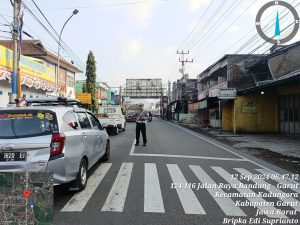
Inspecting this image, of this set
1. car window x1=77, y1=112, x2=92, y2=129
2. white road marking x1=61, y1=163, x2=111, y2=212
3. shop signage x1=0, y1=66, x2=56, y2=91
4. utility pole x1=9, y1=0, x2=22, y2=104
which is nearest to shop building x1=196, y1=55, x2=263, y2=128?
Answer: shop signage x1=0, y1=66, x2=56, y2=91

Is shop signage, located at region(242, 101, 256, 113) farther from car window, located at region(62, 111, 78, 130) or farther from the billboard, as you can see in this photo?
the billboard

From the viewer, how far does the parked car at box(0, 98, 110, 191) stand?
584 cm

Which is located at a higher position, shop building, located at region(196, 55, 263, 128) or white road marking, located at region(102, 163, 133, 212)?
shop building, located at region(196, 55, 263, 128)

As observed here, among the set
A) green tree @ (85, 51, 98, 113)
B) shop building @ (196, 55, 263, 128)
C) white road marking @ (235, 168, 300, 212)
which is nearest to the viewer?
white road marking @ (235, 168, 300, 212)

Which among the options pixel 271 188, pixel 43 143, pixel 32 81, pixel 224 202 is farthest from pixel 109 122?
pixel 224 202

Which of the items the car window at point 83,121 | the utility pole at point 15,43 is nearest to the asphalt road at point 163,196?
the car window at point 83,121

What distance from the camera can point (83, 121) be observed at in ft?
25.9

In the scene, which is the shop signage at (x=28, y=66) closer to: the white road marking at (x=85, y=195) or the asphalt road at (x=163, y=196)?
the asphalt road at (x=163, y=196)

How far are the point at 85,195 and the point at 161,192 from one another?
152 centimetres

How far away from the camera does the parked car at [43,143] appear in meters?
5.84

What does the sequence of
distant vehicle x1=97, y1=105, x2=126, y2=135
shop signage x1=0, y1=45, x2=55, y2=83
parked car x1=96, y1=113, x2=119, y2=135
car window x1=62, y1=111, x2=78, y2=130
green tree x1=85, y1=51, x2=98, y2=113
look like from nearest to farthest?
1. car window x1=62, y1=111, x2=78, y2=130
2. shop signage x1=0, y1=45, x2=55, y2=83
3. parked car x1=96, y1=113, x2=119, y2=135
4. distant vehicle x1=97, y1=105, x2=126, y2=135
5. green tree x1=85, y1=51, x2=98, y2=113

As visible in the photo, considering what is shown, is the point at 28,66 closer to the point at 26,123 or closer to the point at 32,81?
the point at 32,81

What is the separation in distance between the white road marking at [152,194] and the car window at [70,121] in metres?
1.98

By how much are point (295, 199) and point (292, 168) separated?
395 cm
